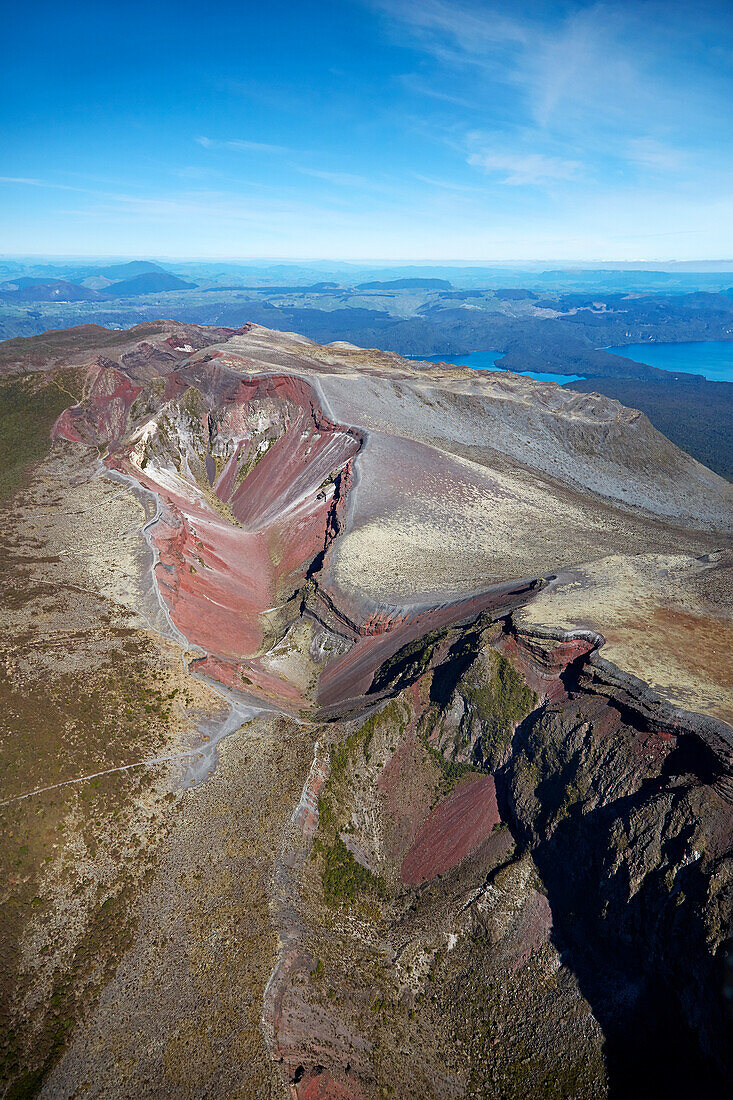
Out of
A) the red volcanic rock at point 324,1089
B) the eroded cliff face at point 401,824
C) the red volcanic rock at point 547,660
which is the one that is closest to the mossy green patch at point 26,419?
the eroded cliff face at point 401,824

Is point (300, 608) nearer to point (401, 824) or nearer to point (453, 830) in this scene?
point (401, 824)

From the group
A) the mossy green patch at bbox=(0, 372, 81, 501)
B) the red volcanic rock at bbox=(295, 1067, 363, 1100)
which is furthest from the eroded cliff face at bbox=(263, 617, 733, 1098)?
the mossy green patch at bbox=(0, 372, 81, 501)

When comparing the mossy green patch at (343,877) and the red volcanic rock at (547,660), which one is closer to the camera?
the mossy green patch at (343,877)

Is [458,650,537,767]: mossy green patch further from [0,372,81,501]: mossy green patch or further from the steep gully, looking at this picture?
[0,372,81,501]: mossy green patch

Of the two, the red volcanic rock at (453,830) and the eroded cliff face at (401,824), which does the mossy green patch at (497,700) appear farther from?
the red volcanic rock at (453,830)

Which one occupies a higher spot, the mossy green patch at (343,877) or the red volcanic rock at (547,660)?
the red volcanic rock at (547,660)

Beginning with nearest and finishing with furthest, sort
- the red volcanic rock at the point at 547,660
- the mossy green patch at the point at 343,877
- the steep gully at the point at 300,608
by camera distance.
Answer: the steep gully at the point at 300,608
the mossy green patch at the point at 343,877
the red volcanic rock at the point at 547,660
